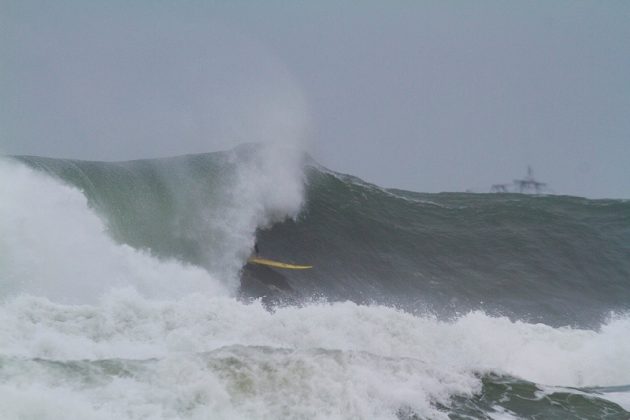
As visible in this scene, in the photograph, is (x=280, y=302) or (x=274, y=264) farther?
(x=274, y=264)

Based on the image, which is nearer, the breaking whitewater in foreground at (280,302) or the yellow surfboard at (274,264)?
the breaking whitewater in foreground at (280,302)

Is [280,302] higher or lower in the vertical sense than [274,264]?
lower

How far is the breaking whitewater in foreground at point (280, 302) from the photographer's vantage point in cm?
586

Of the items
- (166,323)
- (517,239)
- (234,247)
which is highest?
(517,239)

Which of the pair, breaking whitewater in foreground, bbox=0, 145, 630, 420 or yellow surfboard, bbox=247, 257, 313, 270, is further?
yellow surfboard, bbox=247, 257, 313, 270

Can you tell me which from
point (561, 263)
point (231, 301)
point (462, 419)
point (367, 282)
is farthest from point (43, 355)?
point (561, 263)

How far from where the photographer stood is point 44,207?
29.5 feet

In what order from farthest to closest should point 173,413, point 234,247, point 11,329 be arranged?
point 234,247 < point 11,329 < point 173,413

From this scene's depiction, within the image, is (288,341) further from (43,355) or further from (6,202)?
(6,202)

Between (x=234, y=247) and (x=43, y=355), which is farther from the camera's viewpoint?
(x=234, y=247)

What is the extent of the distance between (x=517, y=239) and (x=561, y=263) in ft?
5.26

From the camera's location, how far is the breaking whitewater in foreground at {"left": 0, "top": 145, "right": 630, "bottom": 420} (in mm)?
5855

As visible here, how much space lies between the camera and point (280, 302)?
1083 centimetres

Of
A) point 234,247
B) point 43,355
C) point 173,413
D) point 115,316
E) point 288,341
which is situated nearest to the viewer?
point 173,413
